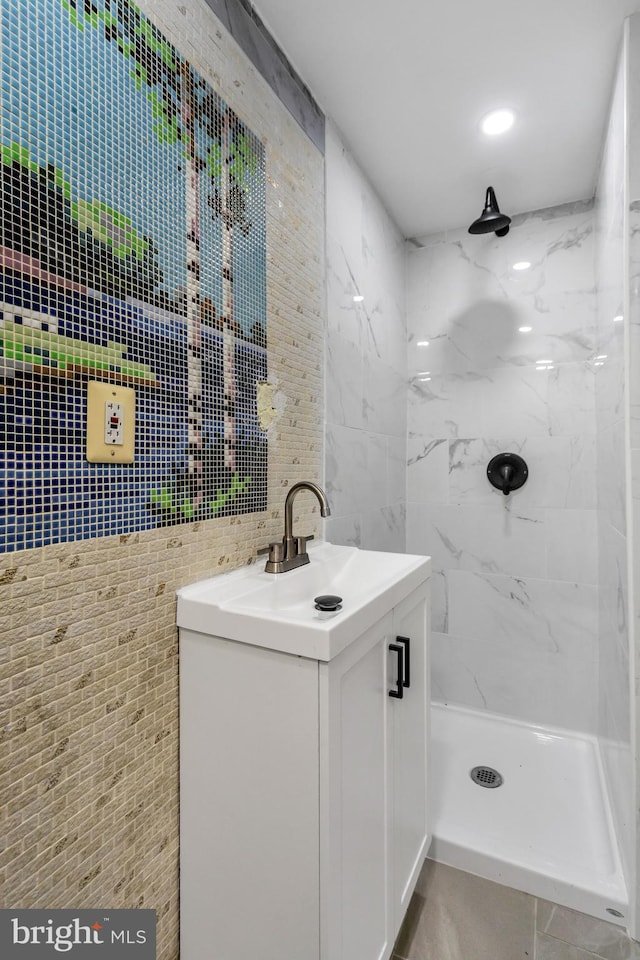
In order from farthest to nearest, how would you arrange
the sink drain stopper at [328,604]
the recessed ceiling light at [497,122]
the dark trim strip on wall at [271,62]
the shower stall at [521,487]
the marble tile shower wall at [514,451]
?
the marble tile shower wall at [514,451] < the recessed ceiling light at [497,122] < the shower stall at [521,487] < the dark trim strip on wall at [271,62] < the sink drain stopper at [328,604]

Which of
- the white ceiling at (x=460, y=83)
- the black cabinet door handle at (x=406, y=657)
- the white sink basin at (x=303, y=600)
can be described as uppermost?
the white ceiling at (x=460, y=83)

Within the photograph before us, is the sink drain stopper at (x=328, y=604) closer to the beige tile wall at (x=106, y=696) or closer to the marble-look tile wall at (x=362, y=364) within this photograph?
the beige tile wall at (x=106, y=696)

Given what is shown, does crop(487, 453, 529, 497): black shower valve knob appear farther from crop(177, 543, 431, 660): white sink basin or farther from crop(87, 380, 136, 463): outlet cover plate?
crop(87, 380, 136, 463): outlet cover plate

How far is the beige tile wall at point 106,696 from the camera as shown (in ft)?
2.35

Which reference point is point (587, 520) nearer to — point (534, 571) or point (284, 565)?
point (534, 571)

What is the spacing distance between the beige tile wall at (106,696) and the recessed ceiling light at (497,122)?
2.94 ft

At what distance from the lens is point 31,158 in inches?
28.5

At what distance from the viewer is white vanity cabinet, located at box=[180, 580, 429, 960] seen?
2.74ft

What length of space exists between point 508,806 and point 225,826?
51.0 inches

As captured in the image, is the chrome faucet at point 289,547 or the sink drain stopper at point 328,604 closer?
the sink drain stopper at point 328,604

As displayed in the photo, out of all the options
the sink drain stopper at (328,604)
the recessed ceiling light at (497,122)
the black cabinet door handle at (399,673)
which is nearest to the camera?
the sink drain stopper at (328,604)

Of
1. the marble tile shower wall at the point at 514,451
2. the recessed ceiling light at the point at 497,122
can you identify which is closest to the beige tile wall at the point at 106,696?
the recessed ceiling light at the point at 497,122

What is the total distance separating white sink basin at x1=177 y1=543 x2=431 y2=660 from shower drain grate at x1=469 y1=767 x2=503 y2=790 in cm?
111

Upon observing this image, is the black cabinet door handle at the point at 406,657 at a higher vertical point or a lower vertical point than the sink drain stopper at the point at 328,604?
lower
